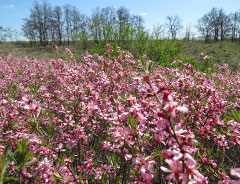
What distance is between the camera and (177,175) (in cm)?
91

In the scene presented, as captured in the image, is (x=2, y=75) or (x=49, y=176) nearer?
(x=49, y=176)

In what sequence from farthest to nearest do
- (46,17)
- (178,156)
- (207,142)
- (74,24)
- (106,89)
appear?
(74,24)
(46,17)
(106,89)
(207,142)
(178,156)

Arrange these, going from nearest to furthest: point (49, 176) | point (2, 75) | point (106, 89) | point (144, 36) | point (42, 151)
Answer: point (49, 176) < point (42, 151) < point (106, 89) < point (2, 75) < point (144, 36)

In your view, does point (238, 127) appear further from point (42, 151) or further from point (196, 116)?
point (42, 151)

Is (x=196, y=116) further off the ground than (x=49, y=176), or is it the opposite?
(x=196, y=116)

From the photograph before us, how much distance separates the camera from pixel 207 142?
331 cm

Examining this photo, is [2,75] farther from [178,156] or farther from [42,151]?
[178,156]

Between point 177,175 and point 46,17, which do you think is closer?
point 177,175

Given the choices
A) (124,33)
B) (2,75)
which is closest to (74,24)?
(124,33)

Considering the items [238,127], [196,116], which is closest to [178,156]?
[238,127]

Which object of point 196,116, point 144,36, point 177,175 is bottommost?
point 196,116

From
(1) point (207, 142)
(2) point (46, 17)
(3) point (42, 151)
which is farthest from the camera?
(2) point (46, 17)

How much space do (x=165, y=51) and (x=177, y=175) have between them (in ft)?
46.0

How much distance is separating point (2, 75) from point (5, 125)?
21.7 ft
